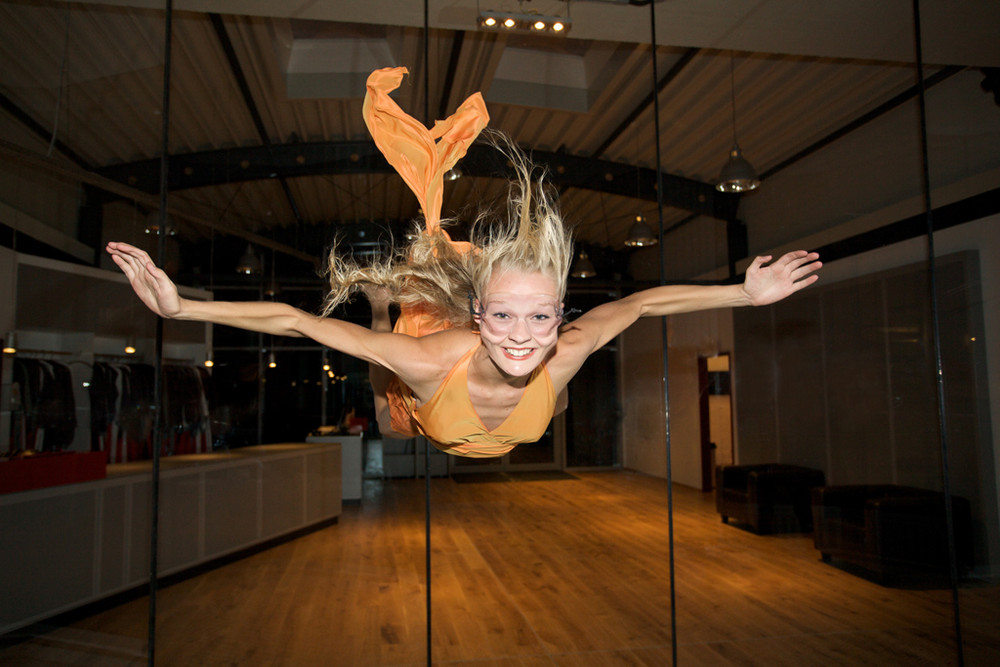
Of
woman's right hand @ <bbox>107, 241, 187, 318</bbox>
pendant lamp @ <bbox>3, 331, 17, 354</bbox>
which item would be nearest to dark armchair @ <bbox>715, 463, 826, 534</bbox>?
woman's right hand @ <bbox>107, 241, 187, 318</bbox>

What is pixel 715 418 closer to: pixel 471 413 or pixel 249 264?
pixel 471 413

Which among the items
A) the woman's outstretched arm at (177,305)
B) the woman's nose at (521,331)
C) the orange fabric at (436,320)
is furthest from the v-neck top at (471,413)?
the woman's outstretched arm at (177,305)

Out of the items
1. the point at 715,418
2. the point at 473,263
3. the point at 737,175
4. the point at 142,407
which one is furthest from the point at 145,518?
the point at 737,175

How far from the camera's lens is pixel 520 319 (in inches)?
64.6

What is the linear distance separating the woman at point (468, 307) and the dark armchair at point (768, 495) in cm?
216

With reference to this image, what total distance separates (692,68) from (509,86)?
1.36 m

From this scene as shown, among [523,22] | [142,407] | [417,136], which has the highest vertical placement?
[523,22]

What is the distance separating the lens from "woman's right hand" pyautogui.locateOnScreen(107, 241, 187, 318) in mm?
1614

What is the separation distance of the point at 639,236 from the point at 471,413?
1.95 meters

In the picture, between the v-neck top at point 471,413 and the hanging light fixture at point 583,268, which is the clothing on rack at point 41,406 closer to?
the v-neck top at point 471,413

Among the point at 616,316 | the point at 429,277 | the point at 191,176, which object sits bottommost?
the point at 616,316

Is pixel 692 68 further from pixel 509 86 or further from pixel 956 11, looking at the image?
pixel 956 11

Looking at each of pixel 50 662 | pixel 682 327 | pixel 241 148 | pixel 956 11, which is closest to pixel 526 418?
pixel 682 327

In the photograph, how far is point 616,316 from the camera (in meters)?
2.10
